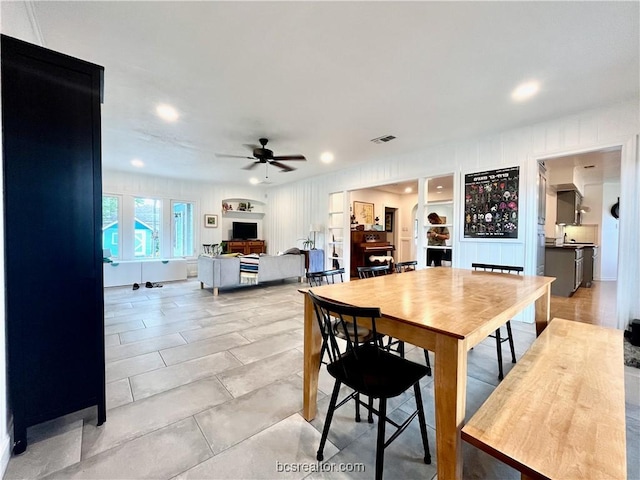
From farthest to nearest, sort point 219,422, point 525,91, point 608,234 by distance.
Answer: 1. point 608,234
2. point 525,91
3. point 219,422

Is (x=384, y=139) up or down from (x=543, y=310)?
up

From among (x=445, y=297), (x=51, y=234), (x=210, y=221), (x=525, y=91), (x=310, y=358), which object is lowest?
(x=310, y=358)

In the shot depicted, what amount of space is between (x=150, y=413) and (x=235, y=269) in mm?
3759

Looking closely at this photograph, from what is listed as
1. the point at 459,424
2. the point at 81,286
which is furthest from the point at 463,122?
the point at 81,286

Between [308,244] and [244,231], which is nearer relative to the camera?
[308,244]

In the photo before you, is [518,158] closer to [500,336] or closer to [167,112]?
[500,336]

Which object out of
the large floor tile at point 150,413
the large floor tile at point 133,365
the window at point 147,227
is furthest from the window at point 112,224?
the large floor tile at point 150,413

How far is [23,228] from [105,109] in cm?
252

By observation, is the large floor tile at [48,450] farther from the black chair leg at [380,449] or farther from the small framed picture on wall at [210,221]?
the small framed picture on wall at [210,221]

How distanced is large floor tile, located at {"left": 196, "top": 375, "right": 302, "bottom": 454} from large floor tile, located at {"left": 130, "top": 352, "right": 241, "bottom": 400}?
1.67 feet

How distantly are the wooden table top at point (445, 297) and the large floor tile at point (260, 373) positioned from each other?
0.94 meters

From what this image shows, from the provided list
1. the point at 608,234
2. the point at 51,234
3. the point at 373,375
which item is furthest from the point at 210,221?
the point at 608,234

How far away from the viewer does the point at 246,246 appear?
8.63 m

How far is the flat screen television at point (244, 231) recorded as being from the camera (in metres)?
8.67
